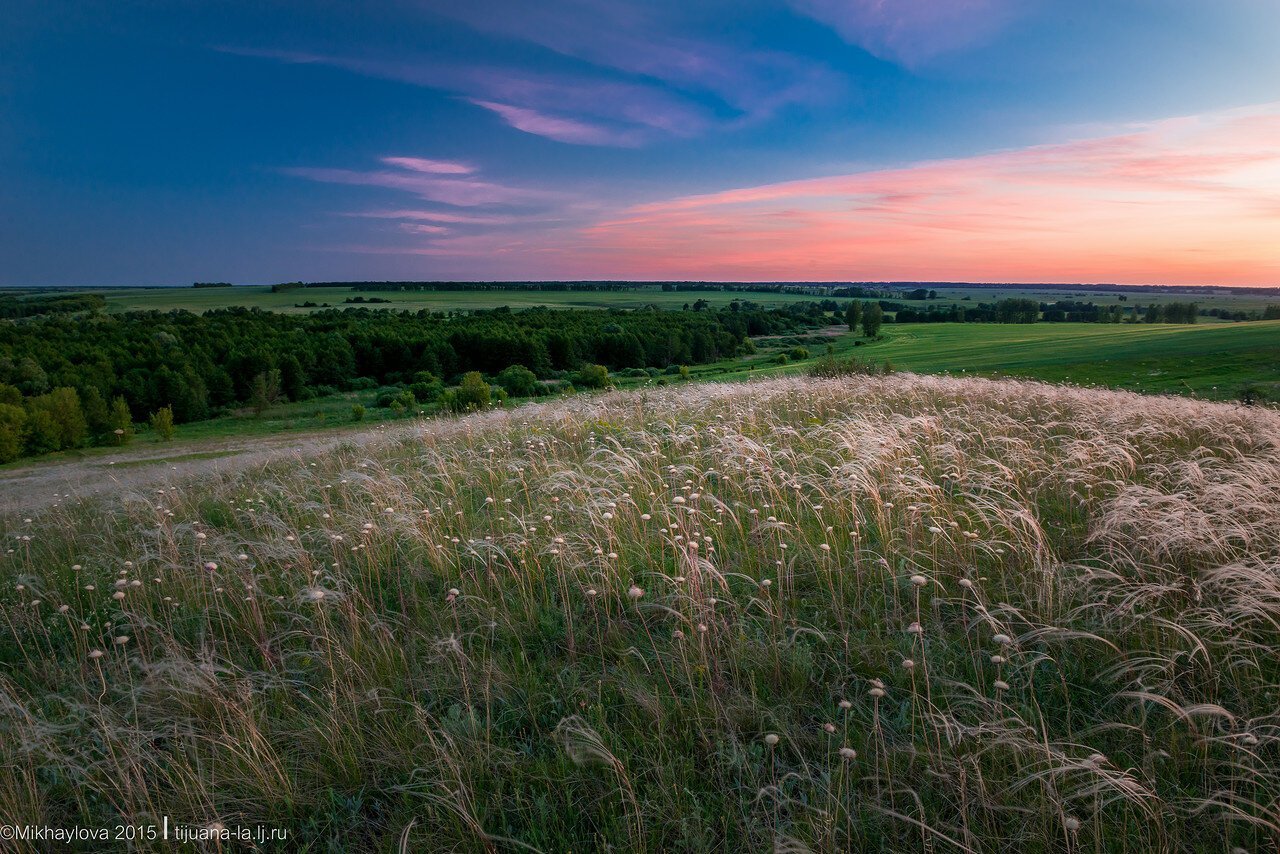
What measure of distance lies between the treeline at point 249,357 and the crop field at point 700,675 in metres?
37.1

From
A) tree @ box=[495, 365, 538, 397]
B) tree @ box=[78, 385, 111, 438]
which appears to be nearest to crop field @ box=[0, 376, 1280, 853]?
tree @ box=[78, 385, 111, 438]

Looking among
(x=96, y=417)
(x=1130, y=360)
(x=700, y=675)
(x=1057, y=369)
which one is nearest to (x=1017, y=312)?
(x=1130, y=360)

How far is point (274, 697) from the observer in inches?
147

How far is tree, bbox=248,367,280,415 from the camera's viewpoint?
46.5 m

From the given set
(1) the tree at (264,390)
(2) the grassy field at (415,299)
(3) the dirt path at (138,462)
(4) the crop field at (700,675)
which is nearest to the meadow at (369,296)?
(2) the grassy field at (415,299)

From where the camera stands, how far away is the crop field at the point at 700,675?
105 inches

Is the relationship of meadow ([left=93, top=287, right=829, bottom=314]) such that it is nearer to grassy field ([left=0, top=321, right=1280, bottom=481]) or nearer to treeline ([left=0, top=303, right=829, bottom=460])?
treeline ([left=0, top=303, right=829, bottom=460])

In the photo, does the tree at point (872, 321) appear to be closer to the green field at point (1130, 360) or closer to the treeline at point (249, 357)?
the treeline at point (249, 357)

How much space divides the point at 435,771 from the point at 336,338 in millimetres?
76417

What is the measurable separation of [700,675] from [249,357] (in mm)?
65682

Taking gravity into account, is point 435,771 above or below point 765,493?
below

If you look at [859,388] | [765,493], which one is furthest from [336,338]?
[765,493]

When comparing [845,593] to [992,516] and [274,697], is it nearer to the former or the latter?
[992,516]

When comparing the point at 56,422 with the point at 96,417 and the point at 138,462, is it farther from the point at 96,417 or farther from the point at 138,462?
the point at 138,462
